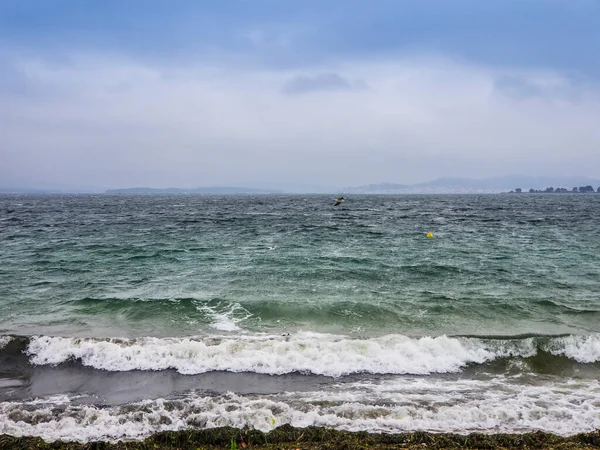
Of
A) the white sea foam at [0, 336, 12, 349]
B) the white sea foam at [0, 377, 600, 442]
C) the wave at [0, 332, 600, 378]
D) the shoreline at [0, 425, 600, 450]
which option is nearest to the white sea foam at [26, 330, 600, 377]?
the wave at [0, 332, 600, 378]

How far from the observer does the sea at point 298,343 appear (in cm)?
886

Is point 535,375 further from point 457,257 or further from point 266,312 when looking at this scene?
point 457,257

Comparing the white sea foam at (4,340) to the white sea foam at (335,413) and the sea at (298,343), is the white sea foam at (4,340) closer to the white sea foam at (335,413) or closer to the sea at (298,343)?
the sea at (298,343)

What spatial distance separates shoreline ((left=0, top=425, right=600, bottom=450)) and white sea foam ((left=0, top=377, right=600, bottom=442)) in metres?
0.63

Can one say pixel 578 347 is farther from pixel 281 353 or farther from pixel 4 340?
pixel 4 340

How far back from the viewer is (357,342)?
1264 cm

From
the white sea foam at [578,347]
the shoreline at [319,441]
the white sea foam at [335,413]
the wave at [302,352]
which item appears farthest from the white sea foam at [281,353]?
the shoreline at [319,441]

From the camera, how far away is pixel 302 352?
12156 mm

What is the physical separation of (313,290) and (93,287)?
1131 centimetres

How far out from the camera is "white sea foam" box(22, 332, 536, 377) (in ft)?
37.9

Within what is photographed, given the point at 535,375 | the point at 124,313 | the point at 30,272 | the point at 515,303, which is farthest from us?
the point at 30,272

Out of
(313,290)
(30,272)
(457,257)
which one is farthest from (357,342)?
(30,272)

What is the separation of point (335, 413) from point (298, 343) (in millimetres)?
3835

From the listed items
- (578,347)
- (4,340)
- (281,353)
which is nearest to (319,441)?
(281,353)
